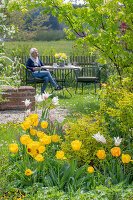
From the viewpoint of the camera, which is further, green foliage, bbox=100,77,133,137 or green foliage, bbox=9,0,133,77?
green foliage, bbox=9,0,133,77

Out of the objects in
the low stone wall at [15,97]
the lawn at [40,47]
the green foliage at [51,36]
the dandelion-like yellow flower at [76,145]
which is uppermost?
the green foliage at [51,36]

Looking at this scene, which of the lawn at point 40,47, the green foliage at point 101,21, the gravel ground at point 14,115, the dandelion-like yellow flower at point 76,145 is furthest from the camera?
the lawn at point 40,47

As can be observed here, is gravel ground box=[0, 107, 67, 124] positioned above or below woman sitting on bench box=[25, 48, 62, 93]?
below

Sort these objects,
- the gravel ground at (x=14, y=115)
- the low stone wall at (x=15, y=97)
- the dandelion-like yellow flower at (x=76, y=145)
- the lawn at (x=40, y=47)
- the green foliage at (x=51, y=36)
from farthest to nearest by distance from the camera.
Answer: the green foliage at (x=51, y=36) → the lawn at (x=40, y=47) → the low stone wall at (x=15, y=97) → the gravel ground at (x=14, y=115) → the dandelion-like yellow flower at (x=76, y=145)

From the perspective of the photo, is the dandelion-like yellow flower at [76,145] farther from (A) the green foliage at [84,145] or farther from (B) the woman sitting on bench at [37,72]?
(B) the woman sitting on bench at [37,72]

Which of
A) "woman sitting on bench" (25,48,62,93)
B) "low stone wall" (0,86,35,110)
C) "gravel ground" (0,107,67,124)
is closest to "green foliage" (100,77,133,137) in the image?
"gravel ground" (0,107,67,124)

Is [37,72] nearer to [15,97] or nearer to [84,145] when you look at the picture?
[15,97]

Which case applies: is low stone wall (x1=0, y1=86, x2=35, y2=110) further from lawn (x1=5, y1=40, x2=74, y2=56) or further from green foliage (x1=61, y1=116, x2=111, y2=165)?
green foliage (x1=61, y1=116, x2=111, y2=165)

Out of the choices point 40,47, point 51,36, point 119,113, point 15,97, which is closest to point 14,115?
point 15,97

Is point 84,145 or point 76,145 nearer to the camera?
point 76,145

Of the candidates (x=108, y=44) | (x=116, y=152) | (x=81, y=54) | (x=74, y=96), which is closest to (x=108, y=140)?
(x=116, y=152)

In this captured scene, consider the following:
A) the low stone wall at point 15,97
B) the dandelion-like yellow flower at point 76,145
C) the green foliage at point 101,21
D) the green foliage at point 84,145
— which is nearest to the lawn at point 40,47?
the low stone wall at point 15,97

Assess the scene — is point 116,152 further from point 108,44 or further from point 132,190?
point 108,44

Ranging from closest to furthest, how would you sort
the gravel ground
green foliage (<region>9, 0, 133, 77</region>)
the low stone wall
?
the gravel ground, green foliage (<region>9, 0, 133, 77</region>), the low stone wall
